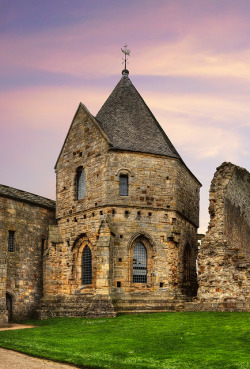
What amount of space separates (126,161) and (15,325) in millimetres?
10494

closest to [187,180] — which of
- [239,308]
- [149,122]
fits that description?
[149,122]

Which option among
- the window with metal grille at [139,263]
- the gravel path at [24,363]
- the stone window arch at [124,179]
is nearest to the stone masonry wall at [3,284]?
the window with metal grille at [139,263]

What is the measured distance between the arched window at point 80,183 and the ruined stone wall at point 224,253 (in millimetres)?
7559

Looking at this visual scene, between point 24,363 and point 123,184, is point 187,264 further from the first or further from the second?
point 24,363

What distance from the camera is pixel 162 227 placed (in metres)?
26.5

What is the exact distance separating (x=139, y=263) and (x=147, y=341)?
10.3 metres

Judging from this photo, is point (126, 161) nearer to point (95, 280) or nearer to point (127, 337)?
point (95, 280)

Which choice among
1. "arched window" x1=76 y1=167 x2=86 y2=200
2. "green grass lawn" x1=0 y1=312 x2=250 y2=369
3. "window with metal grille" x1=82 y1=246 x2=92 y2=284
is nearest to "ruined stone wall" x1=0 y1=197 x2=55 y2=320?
"arched window" x1=76 y1=167 x2=86 y2=200

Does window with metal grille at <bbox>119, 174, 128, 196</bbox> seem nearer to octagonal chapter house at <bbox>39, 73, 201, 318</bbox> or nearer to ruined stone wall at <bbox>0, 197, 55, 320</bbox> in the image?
octagonal chapter house at <bbox>39, 73, 201, 318</bbox>

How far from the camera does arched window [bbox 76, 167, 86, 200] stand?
28094 mm

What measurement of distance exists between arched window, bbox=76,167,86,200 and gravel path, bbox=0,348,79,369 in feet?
47.2

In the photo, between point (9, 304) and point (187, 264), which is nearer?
point (9, 304)

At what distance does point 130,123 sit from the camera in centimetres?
2909

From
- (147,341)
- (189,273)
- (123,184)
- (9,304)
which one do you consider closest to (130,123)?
(123,184)
